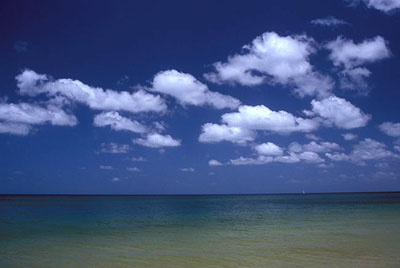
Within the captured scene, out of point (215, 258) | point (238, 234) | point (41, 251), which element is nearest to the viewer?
point (215, 258)

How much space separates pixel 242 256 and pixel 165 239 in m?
6.78

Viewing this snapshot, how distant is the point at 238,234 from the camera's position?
69.3 feet

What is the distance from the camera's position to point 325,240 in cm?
1772

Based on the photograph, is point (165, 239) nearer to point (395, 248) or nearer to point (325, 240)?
point (325, 240)

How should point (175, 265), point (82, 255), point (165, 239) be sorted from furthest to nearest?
point (165, 239)
point (82, 255)
point (175, 265)

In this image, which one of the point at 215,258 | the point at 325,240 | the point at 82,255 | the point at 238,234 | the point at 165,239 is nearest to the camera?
the point at 215,258

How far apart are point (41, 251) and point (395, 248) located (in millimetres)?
16964

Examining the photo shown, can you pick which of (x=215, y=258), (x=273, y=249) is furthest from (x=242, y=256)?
(x=273, y=249)

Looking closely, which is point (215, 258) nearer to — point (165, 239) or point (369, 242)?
point (165, 239)

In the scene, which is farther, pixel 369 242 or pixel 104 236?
pixel 104 236

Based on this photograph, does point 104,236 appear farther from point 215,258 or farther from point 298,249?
point 298,249

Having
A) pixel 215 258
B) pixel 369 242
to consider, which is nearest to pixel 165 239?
pixel 215 258

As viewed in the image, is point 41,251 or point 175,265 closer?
point 175,265

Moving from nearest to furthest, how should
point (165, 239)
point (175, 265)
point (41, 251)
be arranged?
point (175, 265), point (41, 251), point (165, 239)
